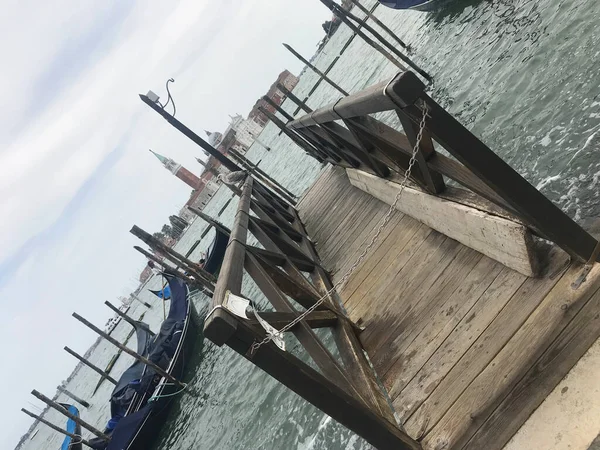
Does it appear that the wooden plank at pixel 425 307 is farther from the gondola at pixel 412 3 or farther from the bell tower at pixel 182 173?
the bell tower at pixel 182 173

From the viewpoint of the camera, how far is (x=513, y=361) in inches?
130

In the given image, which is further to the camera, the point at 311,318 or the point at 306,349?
the point at 311,318

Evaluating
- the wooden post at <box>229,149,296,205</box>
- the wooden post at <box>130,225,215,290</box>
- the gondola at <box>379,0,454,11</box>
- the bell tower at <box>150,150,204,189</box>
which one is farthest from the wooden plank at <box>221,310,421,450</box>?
the bell tower at <box>150,150,204,189</box>

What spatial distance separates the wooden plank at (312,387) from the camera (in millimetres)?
3192

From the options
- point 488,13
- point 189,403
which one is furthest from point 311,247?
point 488,13

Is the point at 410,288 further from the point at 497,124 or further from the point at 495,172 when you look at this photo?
the point at 497,124

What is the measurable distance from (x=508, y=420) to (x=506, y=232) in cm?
145

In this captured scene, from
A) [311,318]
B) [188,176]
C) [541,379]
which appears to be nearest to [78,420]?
[311,318]

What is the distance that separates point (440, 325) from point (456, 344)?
362 mm

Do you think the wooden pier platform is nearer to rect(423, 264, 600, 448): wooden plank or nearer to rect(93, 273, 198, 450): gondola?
rect(423, 264, 600, 448): wooden plank

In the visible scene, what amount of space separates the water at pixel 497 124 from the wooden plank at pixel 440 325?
7.94 feet

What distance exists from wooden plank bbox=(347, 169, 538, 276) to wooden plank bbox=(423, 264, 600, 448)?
378 mm

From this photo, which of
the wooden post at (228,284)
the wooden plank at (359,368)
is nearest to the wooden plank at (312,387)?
the wooden post at (228,284)

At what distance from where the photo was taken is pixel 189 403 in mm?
15305
